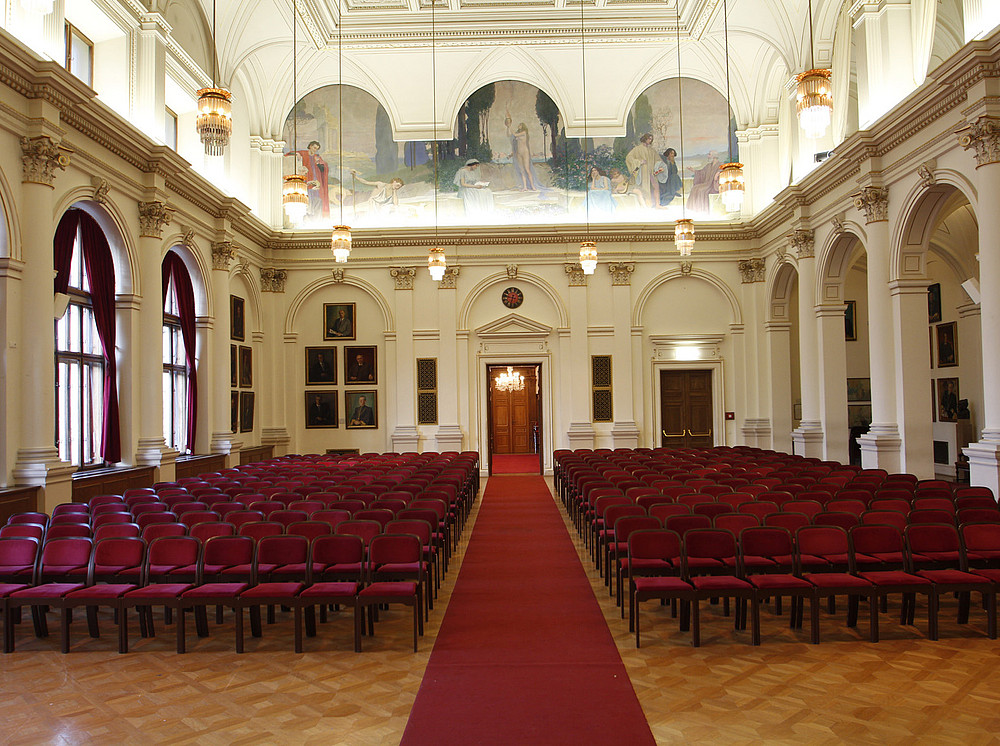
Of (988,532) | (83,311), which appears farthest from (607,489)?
(83,311)

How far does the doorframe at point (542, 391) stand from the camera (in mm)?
22594

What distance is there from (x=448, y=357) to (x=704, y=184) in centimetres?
903

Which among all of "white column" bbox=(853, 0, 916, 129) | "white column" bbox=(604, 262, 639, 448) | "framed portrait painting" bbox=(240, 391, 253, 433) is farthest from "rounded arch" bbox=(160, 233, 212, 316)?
"white column" bbox=(853, 0, 916, 129)

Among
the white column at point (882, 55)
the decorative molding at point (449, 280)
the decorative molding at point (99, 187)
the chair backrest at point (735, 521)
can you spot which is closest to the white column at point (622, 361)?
the decorative molding at point (449, 280)

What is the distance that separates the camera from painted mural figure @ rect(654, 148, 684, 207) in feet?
74.4

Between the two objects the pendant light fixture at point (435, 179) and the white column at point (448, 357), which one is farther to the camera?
the white column at point (448, 357)

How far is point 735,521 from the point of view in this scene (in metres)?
8.18

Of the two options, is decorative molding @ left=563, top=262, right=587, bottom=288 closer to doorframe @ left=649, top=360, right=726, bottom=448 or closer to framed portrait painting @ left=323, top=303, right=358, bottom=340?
doorframe @ left=649, top=360, right=726, bottom=448

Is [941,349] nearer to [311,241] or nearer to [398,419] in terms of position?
[398,419]

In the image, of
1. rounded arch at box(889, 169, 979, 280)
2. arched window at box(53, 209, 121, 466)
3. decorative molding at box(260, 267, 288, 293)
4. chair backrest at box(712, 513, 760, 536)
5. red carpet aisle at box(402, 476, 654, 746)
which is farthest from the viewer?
decorative molding at box(260, 267, 288, 293)

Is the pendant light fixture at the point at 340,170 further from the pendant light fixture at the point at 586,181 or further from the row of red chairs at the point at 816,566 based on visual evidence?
the row of red chairs at the point at 816,566

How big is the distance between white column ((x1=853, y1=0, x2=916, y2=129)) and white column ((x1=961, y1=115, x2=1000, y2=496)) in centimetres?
351

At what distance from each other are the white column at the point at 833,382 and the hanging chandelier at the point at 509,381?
49.1 ft

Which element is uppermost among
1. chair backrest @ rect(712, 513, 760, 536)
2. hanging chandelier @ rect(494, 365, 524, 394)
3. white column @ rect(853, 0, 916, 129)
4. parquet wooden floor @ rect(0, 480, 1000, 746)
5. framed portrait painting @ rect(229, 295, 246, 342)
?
white column @ rect(853, 0, 916, 129)
